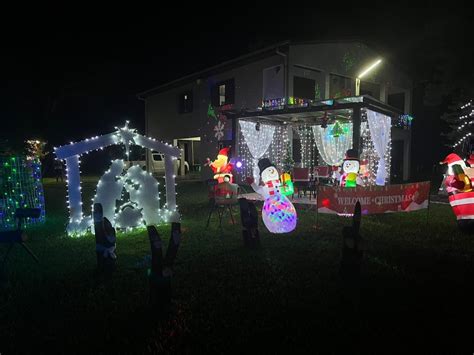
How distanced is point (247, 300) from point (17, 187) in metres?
7.00

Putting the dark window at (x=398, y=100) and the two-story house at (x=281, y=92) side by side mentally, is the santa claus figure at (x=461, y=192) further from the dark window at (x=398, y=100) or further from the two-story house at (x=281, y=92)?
the dark window at (x=398, y=100)

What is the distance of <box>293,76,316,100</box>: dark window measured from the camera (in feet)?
47.9

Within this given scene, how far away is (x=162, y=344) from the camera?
3172 millimetres

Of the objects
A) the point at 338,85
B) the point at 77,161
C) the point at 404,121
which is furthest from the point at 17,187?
the point at 404,121

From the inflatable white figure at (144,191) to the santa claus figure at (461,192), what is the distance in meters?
6.19

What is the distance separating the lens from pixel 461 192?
22.6ft

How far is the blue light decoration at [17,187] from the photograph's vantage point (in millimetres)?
8023

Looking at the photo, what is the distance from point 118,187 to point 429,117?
23.2 metres

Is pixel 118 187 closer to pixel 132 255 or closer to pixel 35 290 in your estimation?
pixel 132 255

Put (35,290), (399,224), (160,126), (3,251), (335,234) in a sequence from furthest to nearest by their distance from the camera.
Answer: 1. (160,126)
2. (399,224)
3. (335,234)
4. (3,251)
5. (35,290)

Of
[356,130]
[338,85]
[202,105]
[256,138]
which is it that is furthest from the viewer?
[202,105]

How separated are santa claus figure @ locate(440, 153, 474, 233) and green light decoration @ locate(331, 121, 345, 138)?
6687 mm

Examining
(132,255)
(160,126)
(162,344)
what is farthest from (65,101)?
(162,344)

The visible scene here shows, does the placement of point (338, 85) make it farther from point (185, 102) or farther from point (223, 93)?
point (185, 102)
